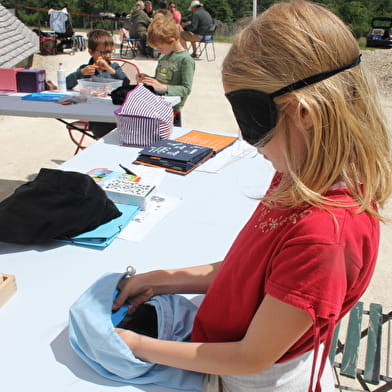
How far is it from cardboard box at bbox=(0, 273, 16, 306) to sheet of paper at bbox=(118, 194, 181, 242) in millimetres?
483

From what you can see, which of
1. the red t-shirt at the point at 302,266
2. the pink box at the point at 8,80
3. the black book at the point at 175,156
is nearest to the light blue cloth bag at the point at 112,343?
the red t-shirt at the point at 302,266

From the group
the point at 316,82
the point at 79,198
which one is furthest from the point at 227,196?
the point at 316,82

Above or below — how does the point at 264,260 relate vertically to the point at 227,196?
above

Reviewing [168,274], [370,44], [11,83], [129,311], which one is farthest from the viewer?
[370,44]

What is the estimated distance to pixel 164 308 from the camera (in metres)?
1.28

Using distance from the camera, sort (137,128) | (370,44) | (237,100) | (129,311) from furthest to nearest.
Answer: (370,44) < (137,128) < (129,311) < (237,100)

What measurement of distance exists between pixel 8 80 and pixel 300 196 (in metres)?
4.02

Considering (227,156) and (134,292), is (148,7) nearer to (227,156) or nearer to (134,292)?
(227,156)

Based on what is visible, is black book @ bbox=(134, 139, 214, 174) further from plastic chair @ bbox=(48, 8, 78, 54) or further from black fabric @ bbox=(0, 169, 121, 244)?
plastic chair @ bbox=(48, 8, 78, 54)

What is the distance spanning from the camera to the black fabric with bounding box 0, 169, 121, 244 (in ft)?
5.44

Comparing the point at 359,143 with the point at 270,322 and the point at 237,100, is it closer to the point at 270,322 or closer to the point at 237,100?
the point at 237,100

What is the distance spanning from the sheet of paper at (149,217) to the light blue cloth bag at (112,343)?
544 mm

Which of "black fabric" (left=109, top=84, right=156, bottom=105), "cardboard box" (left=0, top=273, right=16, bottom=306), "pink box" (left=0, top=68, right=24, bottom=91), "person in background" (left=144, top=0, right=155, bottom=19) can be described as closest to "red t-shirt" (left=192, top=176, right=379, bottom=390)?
"cardboard box" (left=0, top=273, right=16, bottom=306)

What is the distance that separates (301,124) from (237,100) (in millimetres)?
192
